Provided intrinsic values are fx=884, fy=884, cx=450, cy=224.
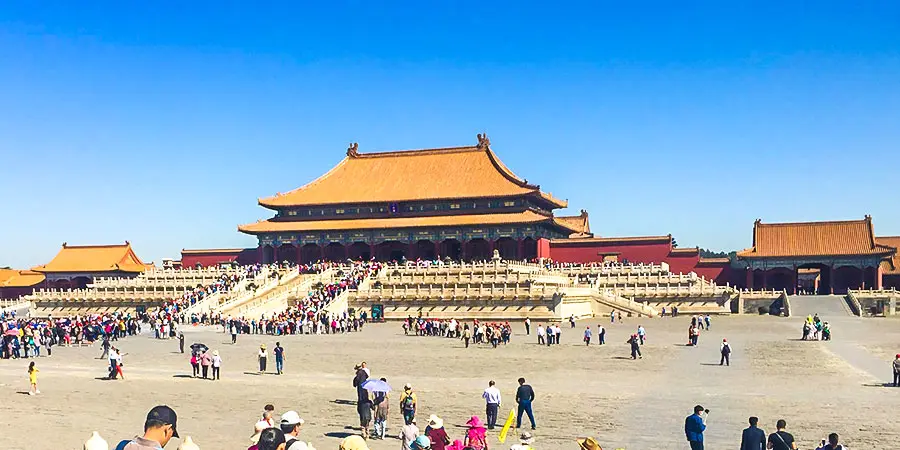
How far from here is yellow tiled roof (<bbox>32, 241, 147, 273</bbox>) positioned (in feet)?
248

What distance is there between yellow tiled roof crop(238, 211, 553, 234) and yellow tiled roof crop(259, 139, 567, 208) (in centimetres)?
174

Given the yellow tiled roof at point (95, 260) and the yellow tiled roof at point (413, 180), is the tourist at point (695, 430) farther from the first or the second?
the yellow tiled roof at point (95, 260)

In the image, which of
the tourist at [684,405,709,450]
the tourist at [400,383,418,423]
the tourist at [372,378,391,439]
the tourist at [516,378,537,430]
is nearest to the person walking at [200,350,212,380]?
the tourist at [372,378,391,439]

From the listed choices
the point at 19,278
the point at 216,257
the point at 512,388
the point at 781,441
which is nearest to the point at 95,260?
the point at 19,278

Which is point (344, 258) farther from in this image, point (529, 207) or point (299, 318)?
point (299, 318)

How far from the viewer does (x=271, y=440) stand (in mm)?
7270

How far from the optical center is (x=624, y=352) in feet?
106

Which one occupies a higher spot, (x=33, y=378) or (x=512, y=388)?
(x=33, y=378)

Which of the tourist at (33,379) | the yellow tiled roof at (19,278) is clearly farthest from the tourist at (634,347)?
the yellow tiled roof at (19,278)

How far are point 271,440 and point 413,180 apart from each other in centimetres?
7086

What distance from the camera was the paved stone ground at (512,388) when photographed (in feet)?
55.4

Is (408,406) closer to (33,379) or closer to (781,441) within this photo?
(781,441)

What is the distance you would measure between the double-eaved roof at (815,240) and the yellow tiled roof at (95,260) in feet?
165

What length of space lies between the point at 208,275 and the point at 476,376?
39930mm
